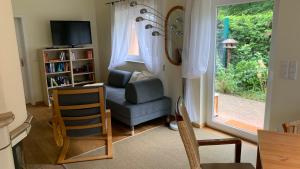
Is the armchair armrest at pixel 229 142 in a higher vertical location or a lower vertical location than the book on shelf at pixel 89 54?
lower

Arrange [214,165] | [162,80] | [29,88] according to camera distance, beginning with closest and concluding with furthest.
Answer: [214,165] → [162,80] → [29,88]

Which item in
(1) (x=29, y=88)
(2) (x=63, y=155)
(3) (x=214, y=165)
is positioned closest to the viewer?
(3) (x=214, y=165)

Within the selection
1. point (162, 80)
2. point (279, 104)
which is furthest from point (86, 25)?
point (279, 104)

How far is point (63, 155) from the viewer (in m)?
2.74

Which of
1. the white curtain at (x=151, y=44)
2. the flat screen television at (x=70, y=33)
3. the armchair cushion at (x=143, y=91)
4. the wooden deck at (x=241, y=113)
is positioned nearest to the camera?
the wooden deck at (x=241, y=113)

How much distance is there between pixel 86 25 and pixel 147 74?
7.17ft

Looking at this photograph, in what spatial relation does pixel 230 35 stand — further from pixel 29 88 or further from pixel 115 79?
pixel 29 88

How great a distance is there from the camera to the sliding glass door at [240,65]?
8.95ft

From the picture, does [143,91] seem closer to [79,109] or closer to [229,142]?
[79,109]

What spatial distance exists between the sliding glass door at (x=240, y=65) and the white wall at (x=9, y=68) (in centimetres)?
257

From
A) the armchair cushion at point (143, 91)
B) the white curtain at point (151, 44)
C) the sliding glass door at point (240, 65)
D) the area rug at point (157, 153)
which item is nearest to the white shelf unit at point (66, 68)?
the white curtain at point (151, 44)

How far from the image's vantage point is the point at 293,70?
2.30 metres

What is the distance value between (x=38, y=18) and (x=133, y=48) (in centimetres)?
215

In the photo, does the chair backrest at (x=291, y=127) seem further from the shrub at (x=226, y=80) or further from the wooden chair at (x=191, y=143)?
the shrub at (x=226, y=80)
